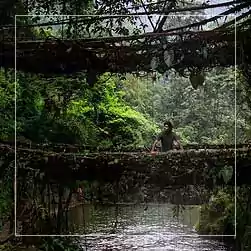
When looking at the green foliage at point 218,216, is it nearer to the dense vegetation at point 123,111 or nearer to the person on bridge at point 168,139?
the dense vegetation at point 123,111

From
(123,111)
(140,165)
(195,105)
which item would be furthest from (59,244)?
(195,105)

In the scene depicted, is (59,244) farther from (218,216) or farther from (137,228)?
(218,216)

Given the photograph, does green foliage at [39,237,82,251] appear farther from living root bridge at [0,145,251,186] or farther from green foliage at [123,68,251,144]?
green foliage at [123,68,251,144]

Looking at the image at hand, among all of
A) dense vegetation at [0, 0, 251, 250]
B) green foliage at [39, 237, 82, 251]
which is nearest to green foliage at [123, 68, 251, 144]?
dense vegetation at [0, 0, 251, 250]

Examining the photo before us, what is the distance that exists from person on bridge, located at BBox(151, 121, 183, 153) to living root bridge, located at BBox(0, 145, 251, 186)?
30mm

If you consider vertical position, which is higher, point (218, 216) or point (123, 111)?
point (123, 111)

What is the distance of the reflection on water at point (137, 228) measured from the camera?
2.28 meters

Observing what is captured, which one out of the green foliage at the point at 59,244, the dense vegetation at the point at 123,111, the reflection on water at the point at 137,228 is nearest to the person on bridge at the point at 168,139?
the dense vegetation at the point at 123,111

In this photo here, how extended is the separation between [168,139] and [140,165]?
181 millimetres

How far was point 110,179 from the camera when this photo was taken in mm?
2365

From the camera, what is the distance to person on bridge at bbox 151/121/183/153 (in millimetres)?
2318

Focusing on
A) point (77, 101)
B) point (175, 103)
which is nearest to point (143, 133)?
point (175, 103)

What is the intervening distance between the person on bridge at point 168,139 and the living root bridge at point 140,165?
30 millimetres

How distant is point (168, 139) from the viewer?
2.33 meters
